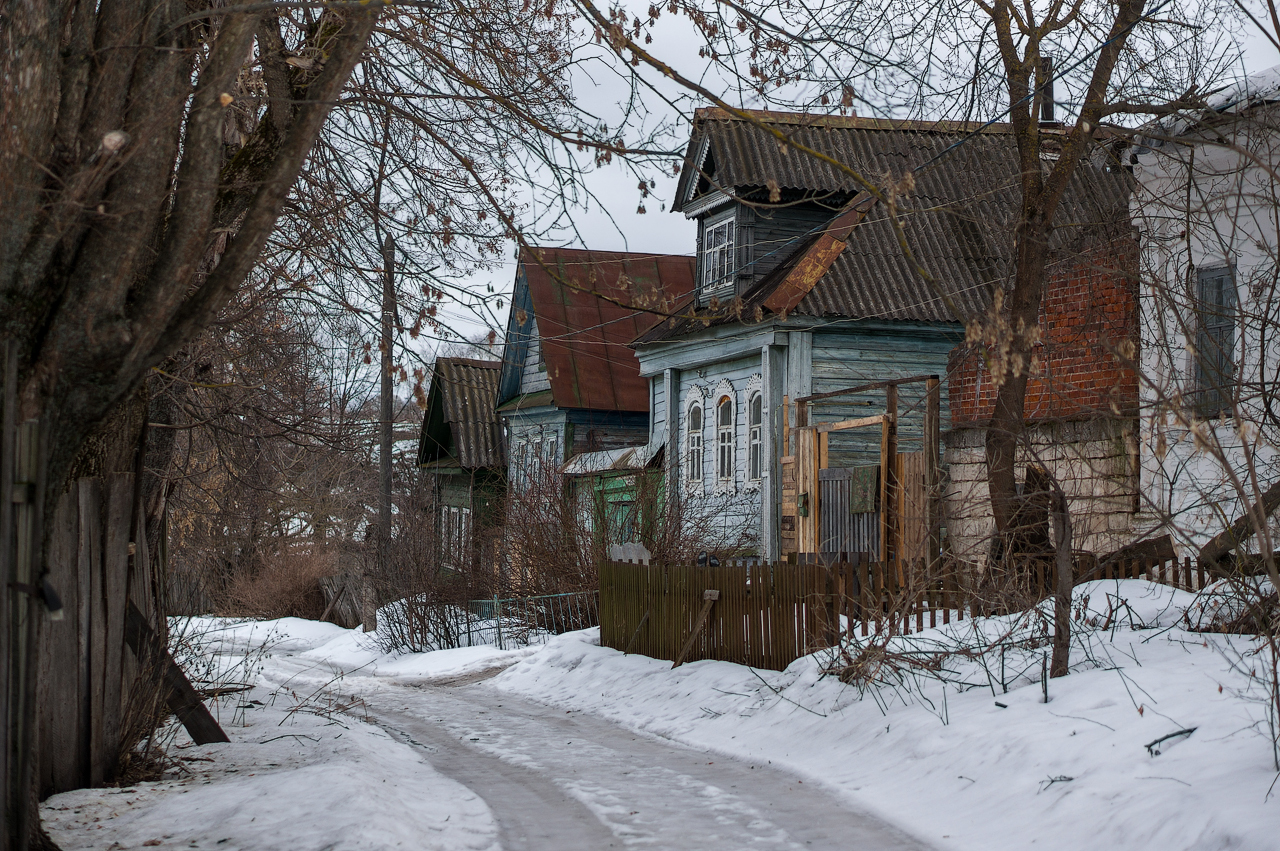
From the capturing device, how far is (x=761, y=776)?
330 inches

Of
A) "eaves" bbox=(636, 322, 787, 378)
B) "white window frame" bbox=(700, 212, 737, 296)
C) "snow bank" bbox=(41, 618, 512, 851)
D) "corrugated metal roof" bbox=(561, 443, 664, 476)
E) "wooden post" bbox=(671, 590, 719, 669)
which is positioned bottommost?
"snow bank" bbox=(41, 618, 512, 851)

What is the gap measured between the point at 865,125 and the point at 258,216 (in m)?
17.5

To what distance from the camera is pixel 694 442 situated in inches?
875

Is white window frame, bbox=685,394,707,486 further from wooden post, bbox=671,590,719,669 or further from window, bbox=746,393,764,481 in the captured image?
wooden post, bbox=671,590,719,669

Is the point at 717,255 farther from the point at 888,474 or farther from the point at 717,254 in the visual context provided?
the point at 888,474

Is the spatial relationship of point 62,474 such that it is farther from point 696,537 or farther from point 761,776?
point 696,537

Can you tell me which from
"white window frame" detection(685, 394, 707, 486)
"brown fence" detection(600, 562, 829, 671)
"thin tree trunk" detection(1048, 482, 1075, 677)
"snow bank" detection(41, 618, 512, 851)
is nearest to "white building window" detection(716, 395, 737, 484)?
"white window frame" detection(685, 394, 707, 486)

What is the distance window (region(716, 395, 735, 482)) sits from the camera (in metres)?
21.0

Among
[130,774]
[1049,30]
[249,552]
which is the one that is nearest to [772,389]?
[1049,30]

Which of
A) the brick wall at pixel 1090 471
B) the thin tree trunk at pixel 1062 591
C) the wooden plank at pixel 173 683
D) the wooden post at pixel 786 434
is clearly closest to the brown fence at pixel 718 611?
the brick wall at pixel 1090 471

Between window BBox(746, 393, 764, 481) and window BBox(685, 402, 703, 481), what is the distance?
1759 mm

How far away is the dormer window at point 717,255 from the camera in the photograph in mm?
21328

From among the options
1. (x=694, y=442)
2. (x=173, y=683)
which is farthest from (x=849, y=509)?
(x=173, y=683)

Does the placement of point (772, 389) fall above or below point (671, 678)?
above
